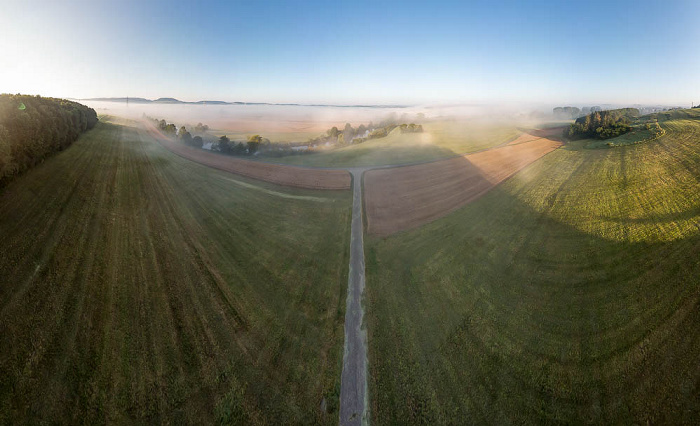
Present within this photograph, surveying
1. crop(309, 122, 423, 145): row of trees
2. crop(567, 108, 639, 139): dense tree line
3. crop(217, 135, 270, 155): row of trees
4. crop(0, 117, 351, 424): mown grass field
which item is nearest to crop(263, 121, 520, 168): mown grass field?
crop(217, 135, 270, 155): row of trees

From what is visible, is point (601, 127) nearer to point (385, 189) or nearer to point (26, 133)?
point (385, 189)

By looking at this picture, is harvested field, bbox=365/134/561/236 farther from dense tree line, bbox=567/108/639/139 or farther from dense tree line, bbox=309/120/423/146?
dense tree line, bbox=309/120/423/146

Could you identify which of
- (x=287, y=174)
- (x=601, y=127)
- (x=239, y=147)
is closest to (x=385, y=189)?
(x=287, y=174)

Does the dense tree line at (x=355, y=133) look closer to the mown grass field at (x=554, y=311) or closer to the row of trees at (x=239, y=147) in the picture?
the row of trees at (x=239, y=147)

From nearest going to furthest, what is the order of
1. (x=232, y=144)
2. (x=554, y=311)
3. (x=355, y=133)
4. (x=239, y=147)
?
1. (x=554, y=311)
2. (x=239, y=147)
3. (x=232, y=144)
4. (x=355, y=133)

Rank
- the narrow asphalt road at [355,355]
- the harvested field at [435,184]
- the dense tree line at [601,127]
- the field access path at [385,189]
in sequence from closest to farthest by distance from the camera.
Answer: the narrow asphalt road at [355,355], the field access path at [385,189], the harvested field at [435,184], the dense tree line at [601,127]

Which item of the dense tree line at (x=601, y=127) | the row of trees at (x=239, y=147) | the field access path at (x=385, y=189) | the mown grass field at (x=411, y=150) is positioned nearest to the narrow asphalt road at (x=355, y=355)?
the field access path at (x=385, y=189)
